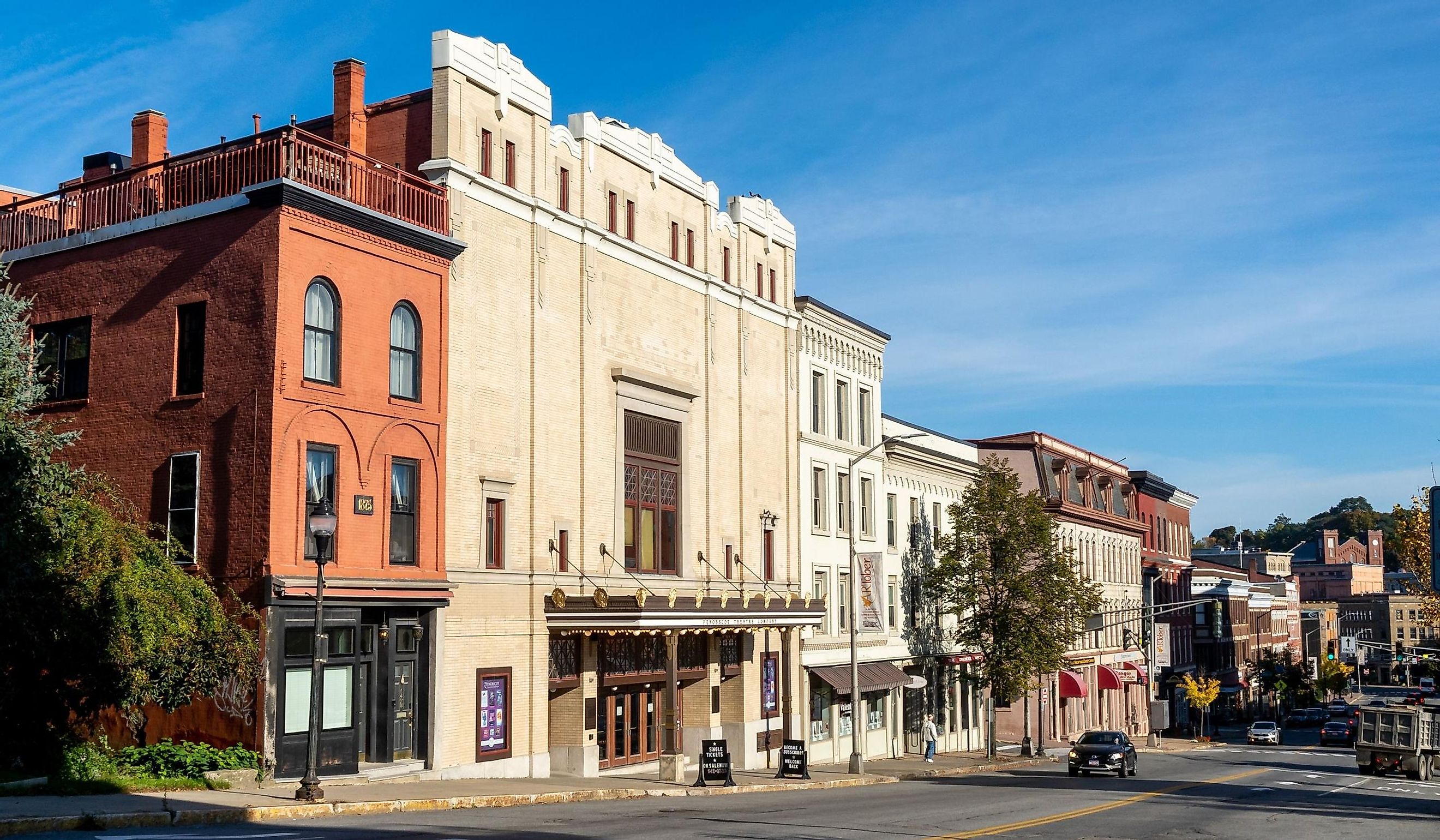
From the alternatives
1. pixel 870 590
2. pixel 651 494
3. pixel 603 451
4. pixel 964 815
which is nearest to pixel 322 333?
pixel 603 451

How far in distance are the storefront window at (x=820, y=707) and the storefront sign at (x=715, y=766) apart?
46.8 feet

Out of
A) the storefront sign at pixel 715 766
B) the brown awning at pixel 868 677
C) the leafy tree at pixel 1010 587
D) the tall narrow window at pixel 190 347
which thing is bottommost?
the storefront sign at pixel 715 766

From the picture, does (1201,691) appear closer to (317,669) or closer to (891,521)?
(891,521)

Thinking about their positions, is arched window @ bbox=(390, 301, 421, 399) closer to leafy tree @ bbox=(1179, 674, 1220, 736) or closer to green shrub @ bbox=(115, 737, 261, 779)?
green shrub @ bbox=(115, 737, 261, 779)

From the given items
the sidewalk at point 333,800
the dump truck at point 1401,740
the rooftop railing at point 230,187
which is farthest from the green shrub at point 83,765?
the dump truck at point 1401,740

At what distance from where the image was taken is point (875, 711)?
53.8 meters

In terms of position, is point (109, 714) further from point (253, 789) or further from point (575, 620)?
point (575, 620)

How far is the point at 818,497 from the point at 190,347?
2680 centimetres

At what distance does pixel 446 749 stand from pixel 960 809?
11593 mm

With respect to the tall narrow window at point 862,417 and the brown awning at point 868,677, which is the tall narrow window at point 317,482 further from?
the tall narrow window at point 862,417

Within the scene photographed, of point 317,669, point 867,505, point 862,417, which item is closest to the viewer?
point 317,669

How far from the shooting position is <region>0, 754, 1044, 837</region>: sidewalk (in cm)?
1958

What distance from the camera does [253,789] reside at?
24.6 metres

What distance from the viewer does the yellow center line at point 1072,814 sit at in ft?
73.3
